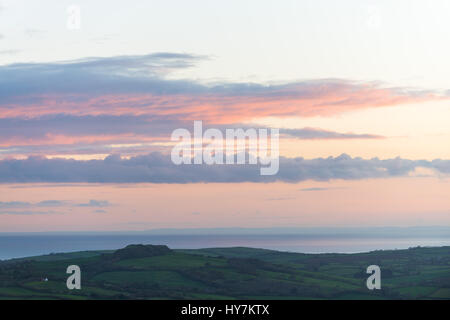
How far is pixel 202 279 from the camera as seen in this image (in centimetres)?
14688

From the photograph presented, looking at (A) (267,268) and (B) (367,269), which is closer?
(A) (267,268)

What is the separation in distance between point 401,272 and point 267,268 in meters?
33.1

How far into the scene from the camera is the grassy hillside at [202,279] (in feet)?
428

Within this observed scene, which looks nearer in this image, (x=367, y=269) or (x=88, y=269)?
(x=88, y=269)

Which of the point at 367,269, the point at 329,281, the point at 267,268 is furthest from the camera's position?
the point at 367,269

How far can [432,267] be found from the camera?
588 ft

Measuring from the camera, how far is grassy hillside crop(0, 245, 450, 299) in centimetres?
13050
